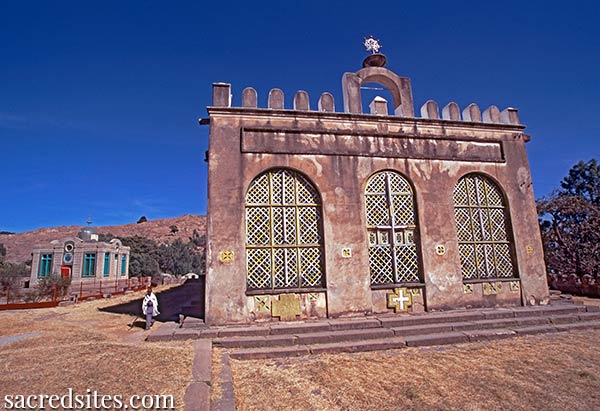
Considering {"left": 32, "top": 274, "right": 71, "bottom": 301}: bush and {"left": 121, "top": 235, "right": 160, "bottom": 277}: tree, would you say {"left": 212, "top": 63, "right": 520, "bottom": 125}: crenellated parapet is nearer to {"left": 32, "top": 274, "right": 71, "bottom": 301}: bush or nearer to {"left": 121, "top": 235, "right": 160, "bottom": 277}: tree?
{"left": 32, "top": 274, "right": 71, "bottom": 301}: bush

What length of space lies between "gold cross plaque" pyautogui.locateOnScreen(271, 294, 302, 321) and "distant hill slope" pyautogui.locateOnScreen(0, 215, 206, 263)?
47.8m

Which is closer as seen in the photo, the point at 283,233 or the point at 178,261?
the point at 283,233

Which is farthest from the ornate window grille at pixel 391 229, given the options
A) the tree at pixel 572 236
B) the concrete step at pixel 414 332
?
the tree at pixel 572 236

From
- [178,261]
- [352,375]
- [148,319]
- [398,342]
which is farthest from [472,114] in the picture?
[178,261]

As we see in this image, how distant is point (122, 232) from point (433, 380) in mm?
64839

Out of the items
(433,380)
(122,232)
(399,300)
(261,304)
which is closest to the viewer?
(433,380)

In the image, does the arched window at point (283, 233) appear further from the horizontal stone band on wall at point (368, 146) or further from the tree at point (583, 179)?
the tree at point (583, 179)

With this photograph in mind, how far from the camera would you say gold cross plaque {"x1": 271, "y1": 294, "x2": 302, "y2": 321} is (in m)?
7.91

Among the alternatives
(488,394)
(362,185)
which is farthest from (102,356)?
(362,185)

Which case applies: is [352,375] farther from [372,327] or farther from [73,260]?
[73,260]

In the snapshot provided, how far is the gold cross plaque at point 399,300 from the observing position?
8.50 meters

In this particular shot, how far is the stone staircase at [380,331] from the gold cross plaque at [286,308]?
291 mm

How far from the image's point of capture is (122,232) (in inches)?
2386

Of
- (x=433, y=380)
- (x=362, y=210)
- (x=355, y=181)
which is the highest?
(x=355, y=181)
